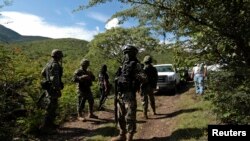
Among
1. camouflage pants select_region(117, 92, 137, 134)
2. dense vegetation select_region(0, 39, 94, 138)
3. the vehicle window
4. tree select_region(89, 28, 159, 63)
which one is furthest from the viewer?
tree select_region(89, 28, 159, 63)

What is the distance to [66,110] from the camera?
1502 centimetres

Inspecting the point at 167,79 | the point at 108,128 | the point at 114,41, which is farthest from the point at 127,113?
the point at 114,41

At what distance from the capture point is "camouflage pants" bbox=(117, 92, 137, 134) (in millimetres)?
9844

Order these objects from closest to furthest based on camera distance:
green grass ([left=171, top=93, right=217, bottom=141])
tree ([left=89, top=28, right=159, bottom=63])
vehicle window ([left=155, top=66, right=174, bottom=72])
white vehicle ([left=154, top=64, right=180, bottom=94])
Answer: green grass ([left=171, top=93, right=217, bottom=141]) < white vehicle ([left=154, top=64, right=180, bottom=94]) < vehicle window ([left=155, top=66, right=174, bottom=72]) < tree ([left=89, top=28, right=159, bottom=63])

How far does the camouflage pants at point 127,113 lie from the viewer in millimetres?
9844

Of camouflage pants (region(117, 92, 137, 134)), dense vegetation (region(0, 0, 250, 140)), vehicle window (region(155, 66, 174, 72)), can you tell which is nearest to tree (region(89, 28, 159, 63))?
vehicle window (region(155, 66, 174, 72))


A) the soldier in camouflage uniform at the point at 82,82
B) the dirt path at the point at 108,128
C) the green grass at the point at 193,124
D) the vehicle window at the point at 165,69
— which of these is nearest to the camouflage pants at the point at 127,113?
the dirt path at the point at 108,128

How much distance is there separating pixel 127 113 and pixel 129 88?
587 millimetres

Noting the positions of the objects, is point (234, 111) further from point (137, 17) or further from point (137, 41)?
point (137, 41)

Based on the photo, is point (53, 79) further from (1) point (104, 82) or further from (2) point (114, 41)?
(2) point (114, 41)

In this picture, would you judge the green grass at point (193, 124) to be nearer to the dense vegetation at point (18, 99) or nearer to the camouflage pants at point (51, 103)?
the camouflage pants at point (51, 103)

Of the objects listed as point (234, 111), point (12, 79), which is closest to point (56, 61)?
point (12, 79)

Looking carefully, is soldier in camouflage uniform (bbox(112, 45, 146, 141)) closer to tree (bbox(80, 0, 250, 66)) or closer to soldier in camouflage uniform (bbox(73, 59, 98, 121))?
tree (bbox(80, 0, 250, 66))

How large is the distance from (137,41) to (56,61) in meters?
21.7
